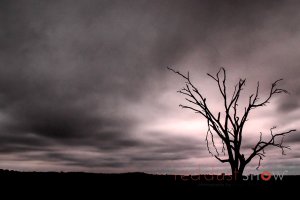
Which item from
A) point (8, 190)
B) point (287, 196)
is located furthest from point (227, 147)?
point (8, 190)

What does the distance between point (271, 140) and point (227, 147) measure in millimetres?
3065

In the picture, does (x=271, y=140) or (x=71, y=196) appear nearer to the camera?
(x=71, y=196)

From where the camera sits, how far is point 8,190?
464 inches

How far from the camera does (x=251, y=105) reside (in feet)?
60.7

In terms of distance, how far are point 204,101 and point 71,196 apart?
10.0m

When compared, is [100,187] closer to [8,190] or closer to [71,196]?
[71,196]

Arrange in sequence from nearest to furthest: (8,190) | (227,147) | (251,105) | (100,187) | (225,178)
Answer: (8,190)
(100,187)
(227,147)
(251,105)
(225,178)

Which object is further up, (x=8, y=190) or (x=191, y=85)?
(x=191, y=85)

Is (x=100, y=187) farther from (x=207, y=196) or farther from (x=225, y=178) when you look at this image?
(x=225, y=178)

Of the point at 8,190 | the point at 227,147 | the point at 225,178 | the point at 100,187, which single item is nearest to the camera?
the point at 8,190

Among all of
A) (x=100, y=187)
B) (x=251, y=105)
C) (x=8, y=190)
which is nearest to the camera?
(x=8, y=190)

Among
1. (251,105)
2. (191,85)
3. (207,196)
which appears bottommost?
(207,196)

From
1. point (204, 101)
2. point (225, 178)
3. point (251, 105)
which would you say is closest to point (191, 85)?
point (204, 101)

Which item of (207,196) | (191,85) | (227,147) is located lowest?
(207,196)
